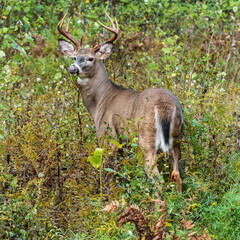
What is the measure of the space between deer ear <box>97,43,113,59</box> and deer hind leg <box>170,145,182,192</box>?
1.87 metres

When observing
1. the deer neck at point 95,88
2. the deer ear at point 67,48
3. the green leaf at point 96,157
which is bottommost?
the deer neck at point 95,88

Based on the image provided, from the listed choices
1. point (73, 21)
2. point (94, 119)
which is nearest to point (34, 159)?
point (94, 119)

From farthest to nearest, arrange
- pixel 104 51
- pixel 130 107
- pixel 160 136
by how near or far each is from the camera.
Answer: pixel 104 51, pixel 130 107, pixel 160 136

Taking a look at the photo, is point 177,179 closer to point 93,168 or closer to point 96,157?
point 93,168

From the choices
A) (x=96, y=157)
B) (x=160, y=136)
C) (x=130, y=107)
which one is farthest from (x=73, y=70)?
(x=96, y=157)

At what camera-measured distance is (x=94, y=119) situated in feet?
19.0

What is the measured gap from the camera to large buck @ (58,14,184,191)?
465cm

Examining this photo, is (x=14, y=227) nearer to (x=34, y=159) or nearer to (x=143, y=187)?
(x=34, y=159)

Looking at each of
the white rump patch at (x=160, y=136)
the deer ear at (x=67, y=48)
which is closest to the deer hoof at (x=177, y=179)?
the white rump patch at (x=160, y=136)

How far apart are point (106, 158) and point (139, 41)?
4785mm

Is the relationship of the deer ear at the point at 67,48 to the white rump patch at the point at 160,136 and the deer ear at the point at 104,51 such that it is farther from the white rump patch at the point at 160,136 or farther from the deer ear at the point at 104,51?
the white rump patch at the point at 160,136

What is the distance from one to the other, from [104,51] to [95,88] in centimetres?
53

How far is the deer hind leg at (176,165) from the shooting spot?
4688 millimetres

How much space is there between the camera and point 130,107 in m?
5.17
